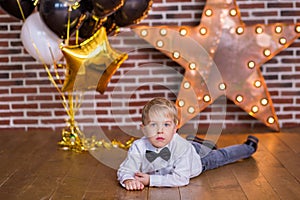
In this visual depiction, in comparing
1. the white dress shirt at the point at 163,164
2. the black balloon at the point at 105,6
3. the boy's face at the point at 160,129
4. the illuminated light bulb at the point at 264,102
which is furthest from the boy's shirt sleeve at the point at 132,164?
the illuminated light bulb at the point at 264,102

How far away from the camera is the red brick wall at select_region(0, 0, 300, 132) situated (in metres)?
3.81

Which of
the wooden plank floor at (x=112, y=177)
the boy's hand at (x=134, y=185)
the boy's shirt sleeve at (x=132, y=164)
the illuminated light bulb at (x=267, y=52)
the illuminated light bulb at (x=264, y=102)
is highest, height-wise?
the illuminated light bulb at (x=267, y=52)

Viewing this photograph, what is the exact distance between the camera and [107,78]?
3201mm

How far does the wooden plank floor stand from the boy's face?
0.24 m

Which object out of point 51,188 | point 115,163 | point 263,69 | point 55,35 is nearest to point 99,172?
point 115,163

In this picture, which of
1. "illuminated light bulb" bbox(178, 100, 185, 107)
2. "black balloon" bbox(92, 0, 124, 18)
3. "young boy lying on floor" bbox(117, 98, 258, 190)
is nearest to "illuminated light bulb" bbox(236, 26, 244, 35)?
"illuminated light bulb" bbox(178, 100, 185, 107)

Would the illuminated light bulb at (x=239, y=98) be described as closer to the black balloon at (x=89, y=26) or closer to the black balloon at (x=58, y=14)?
the black balloon at (x=89, y=26)

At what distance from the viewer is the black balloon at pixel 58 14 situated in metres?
2.85

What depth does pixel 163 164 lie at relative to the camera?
8.31 feet

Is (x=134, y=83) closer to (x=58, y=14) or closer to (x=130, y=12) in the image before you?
(x=130, y=12)

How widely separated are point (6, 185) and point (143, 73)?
156 centimetres

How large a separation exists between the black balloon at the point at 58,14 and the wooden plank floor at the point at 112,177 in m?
0.77

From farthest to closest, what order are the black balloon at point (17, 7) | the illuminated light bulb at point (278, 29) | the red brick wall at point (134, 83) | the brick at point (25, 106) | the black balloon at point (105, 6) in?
1. the brick at point (25, 106)
2. the red brick wall at point (134, 83)
3. the illuminated light bulb at point (278, 29)
4. the black balloon at point (17, 7)
5. the black balloon at point (105, 6)

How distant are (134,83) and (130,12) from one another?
84cm
